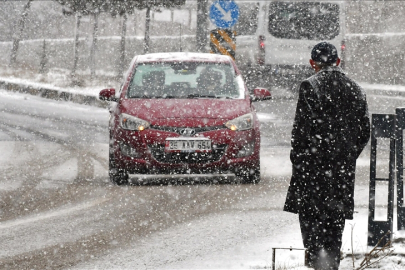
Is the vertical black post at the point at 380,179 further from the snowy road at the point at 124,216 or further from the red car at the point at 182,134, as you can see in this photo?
the red car at the point at 182,134

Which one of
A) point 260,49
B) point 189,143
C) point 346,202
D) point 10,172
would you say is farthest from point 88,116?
point 346,202

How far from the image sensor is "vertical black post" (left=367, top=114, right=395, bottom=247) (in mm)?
6305

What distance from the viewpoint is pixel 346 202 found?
5.36m

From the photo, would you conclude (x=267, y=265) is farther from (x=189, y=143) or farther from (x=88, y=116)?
(x=88, y=116)

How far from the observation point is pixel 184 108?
10195mm

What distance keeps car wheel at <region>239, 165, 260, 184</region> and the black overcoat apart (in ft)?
16.1

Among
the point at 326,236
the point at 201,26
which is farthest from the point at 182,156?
Answer: the point at 201,26

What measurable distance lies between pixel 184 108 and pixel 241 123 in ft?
2.10

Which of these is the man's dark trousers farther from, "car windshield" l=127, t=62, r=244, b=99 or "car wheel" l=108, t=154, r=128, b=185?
"car windshield" l=127, t=62, r=244, b=99

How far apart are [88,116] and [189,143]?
9.24m

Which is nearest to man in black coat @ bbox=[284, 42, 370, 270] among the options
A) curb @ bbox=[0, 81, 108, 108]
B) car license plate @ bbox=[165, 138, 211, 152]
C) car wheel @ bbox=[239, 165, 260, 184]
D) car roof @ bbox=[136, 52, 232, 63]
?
car license plate @ bbox=[165, 138, 211, 152]

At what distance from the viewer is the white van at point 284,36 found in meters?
21.3

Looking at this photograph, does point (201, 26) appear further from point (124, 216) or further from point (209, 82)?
point (124, 216)

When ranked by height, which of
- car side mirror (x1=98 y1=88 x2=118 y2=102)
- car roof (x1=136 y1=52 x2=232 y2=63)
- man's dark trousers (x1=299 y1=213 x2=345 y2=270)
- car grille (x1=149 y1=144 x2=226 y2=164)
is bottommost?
car grille (x1=149 y1=144 x2=226 y2=164)
